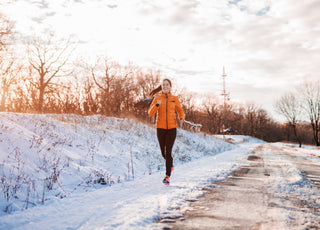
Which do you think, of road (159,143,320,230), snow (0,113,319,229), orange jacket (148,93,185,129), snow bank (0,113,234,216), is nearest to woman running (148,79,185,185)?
orange jacket (148,93,185,129)

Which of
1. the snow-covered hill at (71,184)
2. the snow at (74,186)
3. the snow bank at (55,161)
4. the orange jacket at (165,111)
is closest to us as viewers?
the snow at (74,186)

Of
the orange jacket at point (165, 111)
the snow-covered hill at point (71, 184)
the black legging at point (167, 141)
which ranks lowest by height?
the snow-covered hill at point (71, 184)

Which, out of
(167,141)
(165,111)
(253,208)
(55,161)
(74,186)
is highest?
(165,111)

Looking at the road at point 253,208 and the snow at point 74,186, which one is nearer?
the road at point 253,208

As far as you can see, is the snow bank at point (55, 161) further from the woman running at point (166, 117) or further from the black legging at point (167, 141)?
the woman running at point (166, 117)

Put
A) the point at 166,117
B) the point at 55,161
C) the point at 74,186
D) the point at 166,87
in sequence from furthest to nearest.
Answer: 1. the point at 55,161
2. the point at 166,87
3. the point at 166,117
4. the point at 74,186

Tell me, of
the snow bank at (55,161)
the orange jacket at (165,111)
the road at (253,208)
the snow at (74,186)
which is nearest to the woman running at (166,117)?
the orange jacket at (165,111)

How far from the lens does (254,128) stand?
88375 millimetres

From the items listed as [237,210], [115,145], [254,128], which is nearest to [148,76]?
[115,145]

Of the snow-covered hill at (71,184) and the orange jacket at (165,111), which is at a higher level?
the orange jacket at (165,111)

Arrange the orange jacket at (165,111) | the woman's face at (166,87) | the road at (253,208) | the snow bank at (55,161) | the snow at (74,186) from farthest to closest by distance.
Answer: the woman's face at (166,87), the orange jacket at (165,111), the snow bank at (55,161), the snow at (74,186), the road at (253,208)

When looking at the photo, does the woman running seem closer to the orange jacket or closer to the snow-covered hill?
the orange jacket

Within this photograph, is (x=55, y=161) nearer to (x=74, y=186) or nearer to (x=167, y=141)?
(x=74, y=186)

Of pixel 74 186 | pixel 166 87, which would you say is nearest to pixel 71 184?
pixel 74 186
